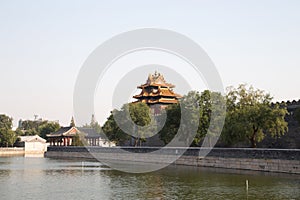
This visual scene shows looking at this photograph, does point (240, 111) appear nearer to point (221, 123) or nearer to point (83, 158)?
point (221, 123)

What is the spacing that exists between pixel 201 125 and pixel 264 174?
16131 mm

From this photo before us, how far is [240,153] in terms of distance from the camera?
125 feet

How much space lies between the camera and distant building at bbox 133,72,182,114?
76.5 m

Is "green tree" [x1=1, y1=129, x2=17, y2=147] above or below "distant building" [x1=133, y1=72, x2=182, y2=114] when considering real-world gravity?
below

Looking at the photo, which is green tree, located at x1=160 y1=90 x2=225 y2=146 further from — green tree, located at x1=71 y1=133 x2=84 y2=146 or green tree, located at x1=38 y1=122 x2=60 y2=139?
green tree, located at x1=38 y1=122 x2=60 y2=139

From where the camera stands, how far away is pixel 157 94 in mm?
77875

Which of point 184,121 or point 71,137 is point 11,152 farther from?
point 184,121

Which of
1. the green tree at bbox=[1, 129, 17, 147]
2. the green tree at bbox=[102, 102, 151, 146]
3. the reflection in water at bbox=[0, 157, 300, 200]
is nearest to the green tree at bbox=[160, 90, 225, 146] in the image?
the green tree at bbox=[102, 102, 151, 146]

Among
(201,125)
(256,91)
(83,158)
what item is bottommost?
(83,158)

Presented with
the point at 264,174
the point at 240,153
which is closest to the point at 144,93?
the point at 240,153

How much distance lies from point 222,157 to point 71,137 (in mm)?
52814

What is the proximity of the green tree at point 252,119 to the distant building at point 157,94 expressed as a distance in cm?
3168

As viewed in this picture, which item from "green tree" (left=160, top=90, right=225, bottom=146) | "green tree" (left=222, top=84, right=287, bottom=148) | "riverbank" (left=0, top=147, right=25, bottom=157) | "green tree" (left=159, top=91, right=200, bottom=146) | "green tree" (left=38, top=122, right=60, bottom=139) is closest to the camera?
"green tree" (left=222, top=84, right=287, bottom=148)

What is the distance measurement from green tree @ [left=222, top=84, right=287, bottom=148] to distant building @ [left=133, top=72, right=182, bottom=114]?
104 feet
